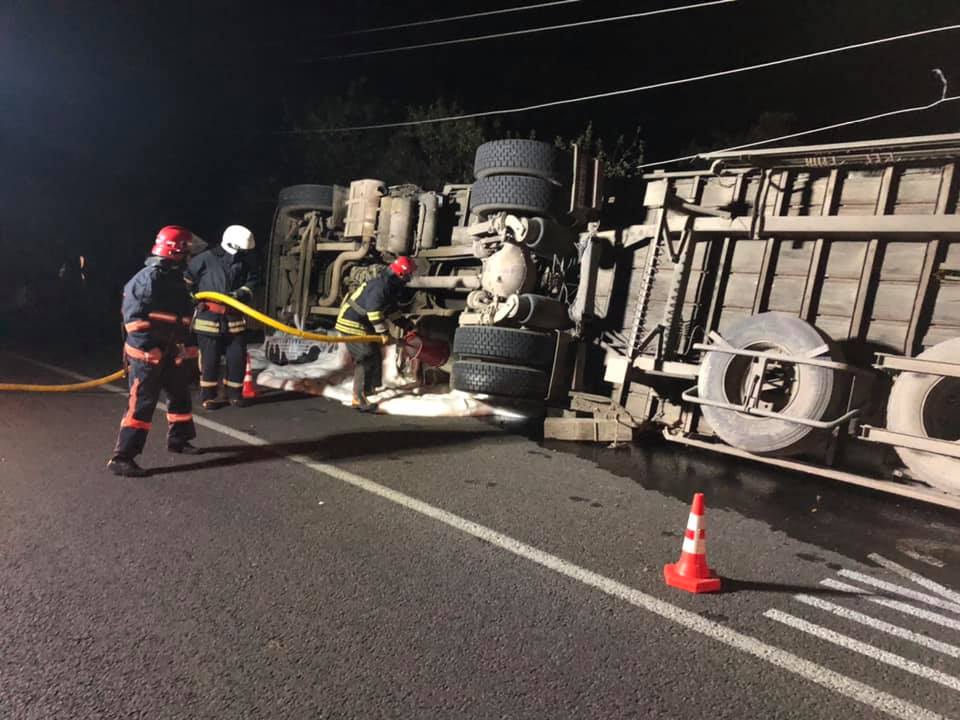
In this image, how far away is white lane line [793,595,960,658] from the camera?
266cm

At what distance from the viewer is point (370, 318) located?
7133 millimetres

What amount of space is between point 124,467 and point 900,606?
4676mm

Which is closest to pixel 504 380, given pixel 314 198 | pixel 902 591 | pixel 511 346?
pixel 511 346

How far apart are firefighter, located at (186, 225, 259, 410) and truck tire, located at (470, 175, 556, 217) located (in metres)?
2.91

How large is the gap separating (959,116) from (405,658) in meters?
14.7

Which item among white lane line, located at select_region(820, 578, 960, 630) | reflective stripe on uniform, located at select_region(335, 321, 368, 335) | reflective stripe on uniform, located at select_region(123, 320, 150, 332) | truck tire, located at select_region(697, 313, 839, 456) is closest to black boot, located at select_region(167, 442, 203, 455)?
reflective stripe on uniform, located at select_region(123, 320, 150, 332)

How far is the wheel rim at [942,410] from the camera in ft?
14.0

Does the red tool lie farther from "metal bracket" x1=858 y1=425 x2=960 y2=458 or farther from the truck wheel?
the truck wheel

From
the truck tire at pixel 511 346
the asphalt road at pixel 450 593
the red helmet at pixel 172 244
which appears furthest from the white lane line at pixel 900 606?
the red helmet at pixel 172 244

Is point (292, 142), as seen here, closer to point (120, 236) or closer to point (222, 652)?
point (120, 236)

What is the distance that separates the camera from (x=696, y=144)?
15914mm

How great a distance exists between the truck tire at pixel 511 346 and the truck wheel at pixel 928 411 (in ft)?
9.45

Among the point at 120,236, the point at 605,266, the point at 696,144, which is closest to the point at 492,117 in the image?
the point at 696,144

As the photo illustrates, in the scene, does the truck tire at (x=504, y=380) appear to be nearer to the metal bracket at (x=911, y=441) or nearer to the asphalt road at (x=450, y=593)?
the asphalt road at (x=450, y=593)
